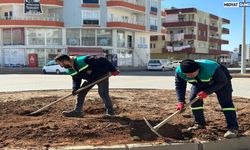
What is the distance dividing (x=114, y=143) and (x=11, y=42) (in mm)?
49656

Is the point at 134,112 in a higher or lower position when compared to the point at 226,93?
lower

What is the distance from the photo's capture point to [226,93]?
6512 millimetres

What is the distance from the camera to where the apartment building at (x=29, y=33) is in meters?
51.6

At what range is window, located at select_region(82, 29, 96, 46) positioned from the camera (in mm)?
55219

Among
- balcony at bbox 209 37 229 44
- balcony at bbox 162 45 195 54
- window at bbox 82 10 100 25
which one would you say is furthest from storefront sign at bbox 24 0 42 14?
balcony at bbox 209 37 229 44

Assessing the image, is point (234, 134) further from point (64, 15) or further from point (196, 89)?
point (64, 15)

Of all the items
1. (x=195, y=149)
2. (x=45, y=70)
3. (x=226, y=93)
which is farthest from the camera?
(x=45, y=70)

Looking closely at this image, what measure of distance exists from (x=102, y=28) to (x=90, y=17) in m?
2.15

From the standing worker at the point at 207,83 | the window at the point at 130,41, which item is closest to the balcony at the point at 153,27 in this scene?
the window at the point at 130,41

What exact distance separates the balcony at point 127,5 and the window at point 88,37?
14.4 feet

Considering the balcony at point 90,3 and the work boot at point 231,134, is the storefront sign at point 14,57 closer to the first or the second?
the balcony at point 90,3

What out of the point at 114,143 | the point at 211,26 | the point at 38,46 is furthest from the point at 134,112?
the point at 211,26

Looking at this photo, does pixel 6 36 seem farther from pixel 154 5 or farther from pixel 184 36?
pixel 184 36

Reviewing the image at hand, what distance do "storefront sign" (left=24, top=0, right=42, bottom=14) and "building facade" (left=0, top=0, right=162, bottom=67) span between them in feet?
1.41
